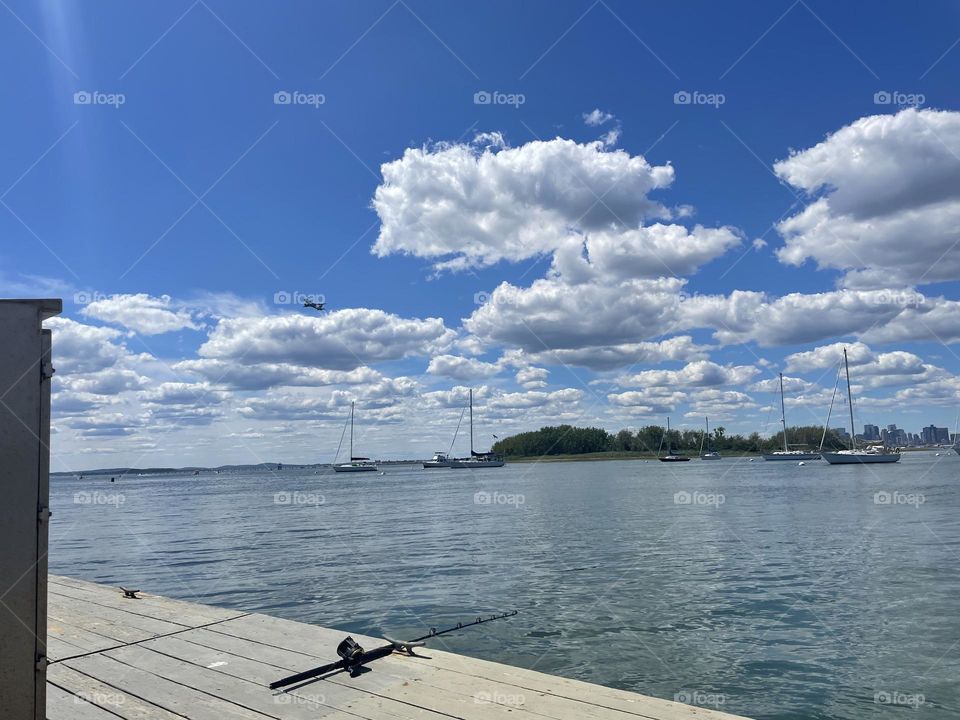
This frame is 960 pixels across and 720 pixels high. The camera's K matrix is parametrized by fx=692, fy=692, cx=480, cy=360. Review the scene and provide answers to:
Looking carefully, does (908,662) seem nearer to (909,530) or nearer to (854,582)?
(854,582)

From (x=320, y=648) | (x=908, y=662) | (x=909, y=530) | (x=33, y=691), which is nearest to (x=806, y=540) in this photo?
(x=909, y=530)

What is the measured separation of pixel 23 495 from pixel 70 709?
2448mm

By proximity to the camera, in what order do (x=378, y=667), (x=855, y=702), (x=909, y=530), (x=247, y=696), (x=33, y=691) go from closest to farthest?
(x=33, y=691) → (x=247, y=696) → (x=378, y=667) → (x=855, y=702) → (x=909, y=530)

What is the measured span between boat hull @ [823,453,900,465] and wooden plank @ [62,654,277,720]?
13379 cm

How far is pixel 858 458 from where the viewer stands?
123250 millimetres

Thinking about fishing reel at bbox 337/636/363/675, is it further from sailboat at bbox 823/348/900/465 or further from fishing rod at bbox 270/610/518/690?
sailboat at bbox 823/348/900/465

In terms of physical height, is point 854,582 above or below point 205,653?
below

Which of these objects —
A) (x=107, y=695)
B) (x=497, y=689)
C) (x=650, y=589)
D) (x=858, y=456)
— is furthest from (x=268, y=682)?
(x=858, y=456)

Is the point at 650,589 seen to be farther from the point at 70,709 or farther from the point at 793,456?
the point at 793,456

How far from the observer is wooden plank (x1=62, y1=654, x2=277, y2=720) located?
5.07m

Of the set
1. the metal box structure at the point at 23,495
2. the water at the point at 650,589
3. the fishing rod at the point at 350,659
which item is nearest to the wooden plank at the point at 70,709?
the fishing rod at the point at 350,659

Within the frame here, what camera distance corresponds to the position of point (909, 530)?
28266 mm

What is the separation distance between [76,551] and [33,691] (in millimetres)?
30282

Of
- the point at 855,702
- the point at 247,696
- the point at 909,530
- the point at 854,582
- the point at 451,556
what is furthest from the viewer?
the point at 909,530
